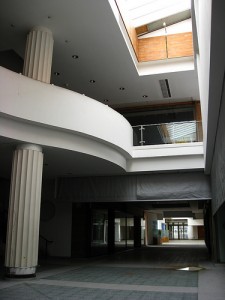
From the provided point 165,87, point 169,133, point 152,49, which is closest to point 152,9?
point 152,49

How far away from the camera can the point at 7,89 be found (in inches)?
338

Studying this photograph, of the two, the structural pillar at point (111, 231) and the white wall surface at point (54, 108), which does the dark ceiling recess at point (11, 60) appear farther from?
the structural pillar at point (111, 231)

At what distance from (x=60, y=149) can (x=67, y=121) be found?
0.93m

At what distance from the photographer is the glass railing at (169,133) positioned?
13055mm

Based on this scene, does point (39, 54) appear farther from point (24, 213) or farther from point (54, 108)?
point (24, 213)

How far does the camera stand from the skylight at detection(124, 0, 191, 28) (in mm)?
12659

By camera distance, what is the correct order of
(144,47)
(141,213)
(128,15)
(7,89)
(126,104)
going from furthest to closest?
(141,213)
(126,104)
(144,47)
(128,15)
(7,89)

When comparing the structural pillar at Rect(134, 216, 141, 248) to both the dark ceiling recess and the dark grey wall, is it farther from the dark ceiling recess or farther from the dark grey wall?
the dark grey wall

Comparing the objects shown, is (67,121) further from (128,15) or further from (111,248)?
(111,248)

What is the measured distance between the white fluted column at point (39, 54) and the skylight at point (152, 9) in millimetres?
3605

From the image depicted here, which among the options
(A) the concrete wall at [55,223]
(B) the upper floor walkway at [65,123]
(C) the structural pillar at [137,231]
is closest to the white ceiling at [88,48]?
(B) the upper floor walkway at [65,123]

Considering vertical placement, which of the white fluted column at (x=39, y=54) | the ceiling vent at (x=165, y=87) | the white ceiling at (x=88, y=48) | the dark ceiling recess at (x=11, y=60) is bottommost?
the white fluted column at (x=39, y=54)

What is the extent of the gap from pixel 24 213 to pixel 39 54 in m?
5.02

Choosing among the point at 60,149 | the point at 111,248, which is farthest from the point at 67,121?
the point at 111,248
